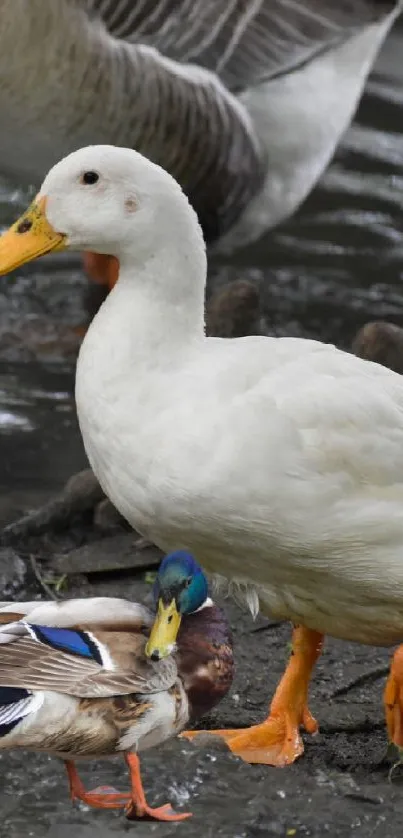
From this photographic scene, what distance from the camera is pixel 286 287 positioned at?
969cm

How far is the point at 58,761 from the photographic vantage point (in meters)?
4.64

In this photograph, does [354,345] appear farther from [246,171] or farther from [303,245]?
[303,245]

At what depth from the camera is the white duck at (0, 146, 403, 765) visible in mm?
4367

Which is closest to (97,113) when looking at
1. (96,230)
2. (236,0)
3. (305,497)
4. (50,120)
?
(50,120)

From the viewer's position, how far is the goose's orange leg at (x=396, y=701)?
185 inches

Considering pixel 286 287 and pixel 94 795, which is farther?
pixel 286 287

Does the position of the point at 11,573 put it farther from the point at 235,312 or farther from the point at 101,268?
the point at 101,268

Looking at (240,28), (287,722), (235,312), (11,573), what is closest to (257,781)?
(287,722)

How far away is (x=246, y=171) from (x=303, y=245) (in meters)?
1.14

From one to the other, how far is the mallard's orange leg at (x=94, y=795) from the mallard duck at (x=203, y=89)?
468 centimetres

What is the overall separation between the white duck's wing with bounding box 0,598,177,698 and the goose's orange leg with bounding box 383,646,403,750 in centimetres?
71

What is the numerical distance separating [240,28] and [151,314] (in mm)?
4759

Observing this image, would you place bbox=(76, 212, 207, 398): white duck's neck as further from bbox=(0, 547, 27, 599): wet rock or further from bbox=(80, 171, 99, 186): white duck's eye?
bbox=(0, 547, 27, 599): wet rock

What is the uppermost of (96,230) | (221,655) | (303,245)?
(96,230)
